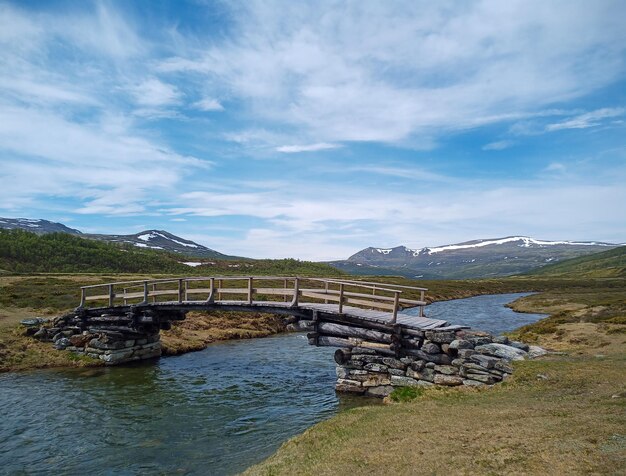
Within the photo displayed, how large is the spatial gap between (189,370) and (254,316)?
695 inches

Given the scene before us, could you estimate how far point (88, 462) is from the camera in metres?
12.9

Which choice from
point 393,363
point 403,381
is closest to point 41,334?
point 393,363

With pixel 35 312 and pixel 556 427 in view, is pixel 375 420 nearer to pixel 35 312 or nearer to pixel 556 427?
pixel 556 427

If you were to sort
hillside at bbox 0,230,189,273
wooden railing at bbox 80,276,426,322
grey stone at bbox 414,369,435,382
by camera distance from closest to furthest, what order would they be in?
grey stone at bbox 414,369,435,382, wooden railing at bbox 80,276,426,322, hillside at bbox 0,230,189,273

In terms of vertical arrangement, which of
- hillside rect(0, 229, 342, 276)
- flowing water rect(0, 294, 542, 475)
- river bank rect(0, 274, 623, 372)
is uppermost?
hillside rect(0, 229, 342, 276)

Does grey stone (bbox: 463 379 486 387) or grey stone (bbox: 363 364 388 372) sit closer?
grey stone (bbox: 463 379 486 387)

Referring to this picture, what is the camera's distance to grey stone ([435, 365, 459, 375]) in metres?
17.2

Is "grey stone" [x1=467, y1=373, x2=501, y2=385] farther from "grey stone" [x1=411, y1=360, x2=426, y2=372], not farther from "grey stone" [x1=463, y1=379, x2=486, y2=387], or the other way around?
"grey stone" [x1=411, y1=360, x2=426, y2=372]

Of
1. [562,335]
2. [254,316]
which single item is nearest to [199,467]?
→ [562,335]

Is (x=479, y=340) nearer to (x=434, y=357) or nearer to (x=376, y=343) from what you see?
(x=434, y=357)

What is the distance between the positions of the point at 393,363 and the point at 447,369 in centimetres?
272

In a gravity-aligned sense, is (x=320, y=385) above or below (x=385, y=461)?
below

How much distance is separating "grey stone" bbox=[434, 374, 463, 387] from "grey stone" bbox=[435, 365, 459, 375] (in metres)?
0.16

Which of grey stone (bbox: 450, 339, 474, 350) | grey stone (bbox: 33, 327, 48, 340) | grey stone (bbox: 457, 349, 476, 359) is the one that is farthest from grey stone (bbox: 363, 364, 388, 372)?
grey stone (bbox: 33, 327, 48, 340)
